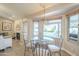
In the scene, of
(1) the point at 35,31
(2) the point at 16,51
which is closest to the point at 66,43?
(1) the point at 35,31

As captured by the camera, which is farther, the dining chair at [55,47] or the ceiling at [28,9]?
the dining chair at [55,47]

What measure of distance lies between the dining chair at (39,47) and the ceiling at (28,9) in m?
0.59

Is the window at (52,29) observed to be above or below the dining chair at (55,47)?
above

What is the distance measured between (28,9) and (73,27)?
102cm

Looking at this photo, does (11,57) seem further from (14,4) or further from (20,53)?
(14,4)

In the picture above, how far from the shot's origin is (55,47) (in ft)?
8.32

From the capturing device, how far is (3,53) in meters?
2.37

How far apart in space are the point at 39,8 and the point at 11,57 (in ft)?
3.71

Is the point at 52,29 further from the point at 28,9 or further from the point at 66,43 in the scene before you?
the point at 28,9

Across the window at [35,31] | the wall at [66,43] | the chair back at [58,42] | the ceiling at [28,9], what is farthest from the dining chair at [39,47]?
the ceiling at [28,9]

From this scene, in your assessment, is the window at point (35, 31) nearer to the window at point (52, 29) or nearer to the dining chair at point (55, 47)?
the window at point (52, 29)

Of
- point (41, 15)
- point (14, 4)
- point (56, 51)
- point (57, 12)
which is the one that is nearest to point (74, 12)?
point (57, 12)

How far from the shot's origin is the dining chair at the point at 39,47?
7.99 ft

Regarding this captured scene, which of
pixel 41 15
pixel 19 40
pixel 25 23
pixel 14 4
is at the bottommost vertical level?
pixel 19 40
